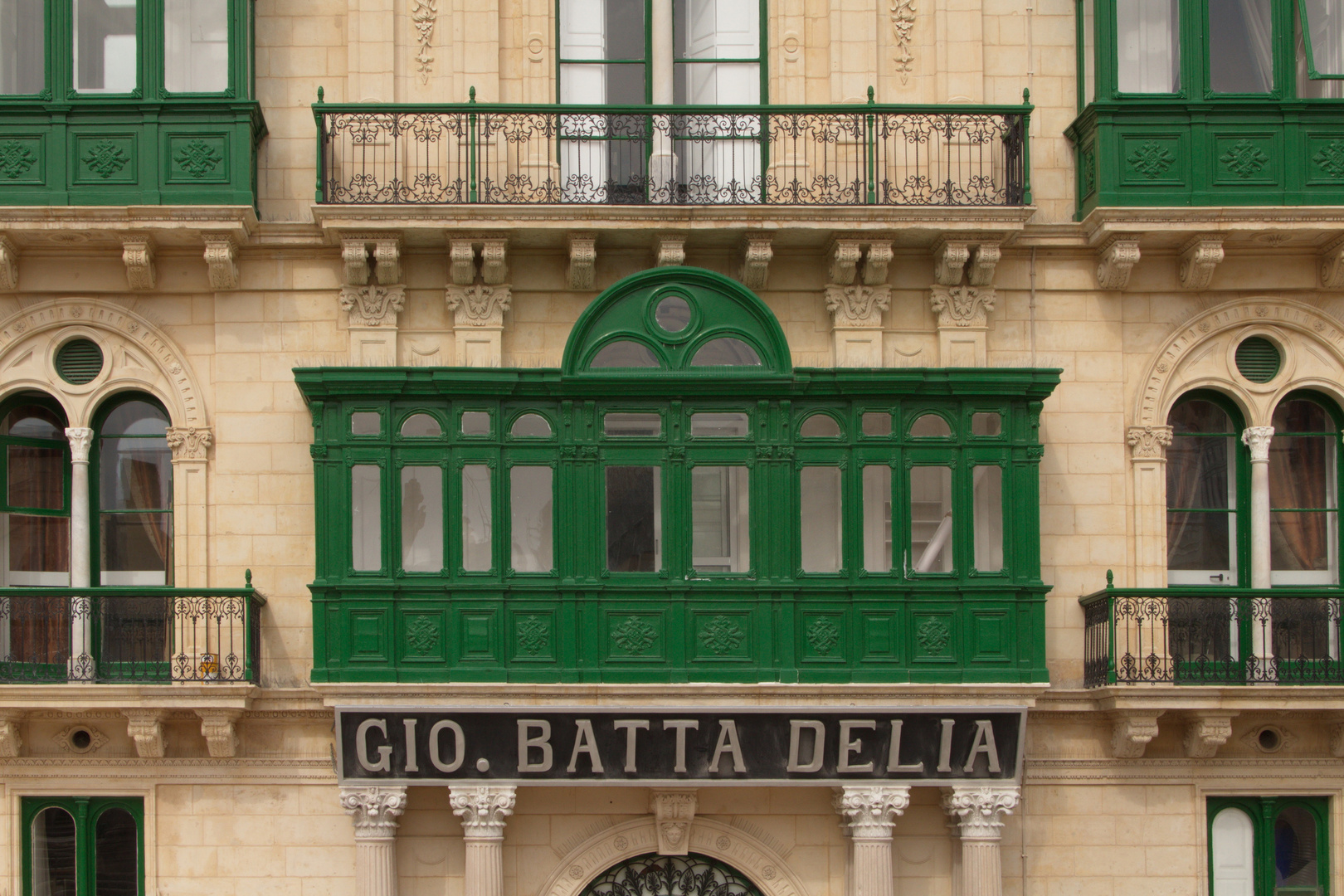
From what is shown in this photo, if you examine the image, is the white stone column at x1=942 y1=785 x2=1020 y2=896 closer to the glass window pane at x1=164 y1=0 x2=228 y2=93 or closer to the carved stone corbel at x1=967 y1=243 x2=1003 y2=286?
the carved stone corbel at x1=967 y1=243 x2=1003 y2=286

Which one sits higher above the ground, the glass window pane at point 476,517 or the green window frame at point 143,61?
the green window frame at point 143,61

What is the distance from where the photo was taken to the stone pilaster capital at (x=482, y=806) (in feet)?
45.0

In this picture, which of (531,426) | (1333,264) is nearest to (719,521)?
(531,426)

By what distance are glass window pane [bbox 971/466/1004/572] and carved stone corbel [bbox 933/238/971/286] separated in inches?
76.5

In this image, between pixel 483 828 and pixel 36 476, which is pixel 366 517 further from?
pixel 36 476

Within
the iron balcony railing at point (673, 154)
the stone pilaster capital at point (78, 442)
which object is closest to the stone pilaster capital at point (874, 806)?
the iron balcony railing at point (673, 154)

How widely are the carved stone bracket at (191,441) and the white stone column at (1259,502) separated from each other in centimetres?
1019

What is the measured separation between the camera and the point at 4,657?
1417 cm

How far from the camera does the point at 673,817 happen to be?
14.2 metres

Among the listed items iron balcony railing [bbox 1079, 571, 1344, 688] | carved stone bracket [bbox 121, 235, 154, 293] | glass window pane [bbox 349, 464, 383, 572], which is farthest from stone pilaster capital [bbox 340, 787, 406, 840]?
iron balcony railing [bbox 1079, 571, 1344, 688]

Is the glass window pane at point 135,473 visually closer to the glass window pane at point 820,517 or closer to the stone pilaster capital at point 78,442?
the stone pilaster capital at point 78,442

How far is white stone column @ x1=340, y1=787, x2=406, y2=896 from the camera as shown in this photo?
45.1 ft

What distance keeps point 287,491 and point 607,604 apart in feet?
11.1

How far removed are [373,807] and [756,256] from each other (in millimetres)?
6212
